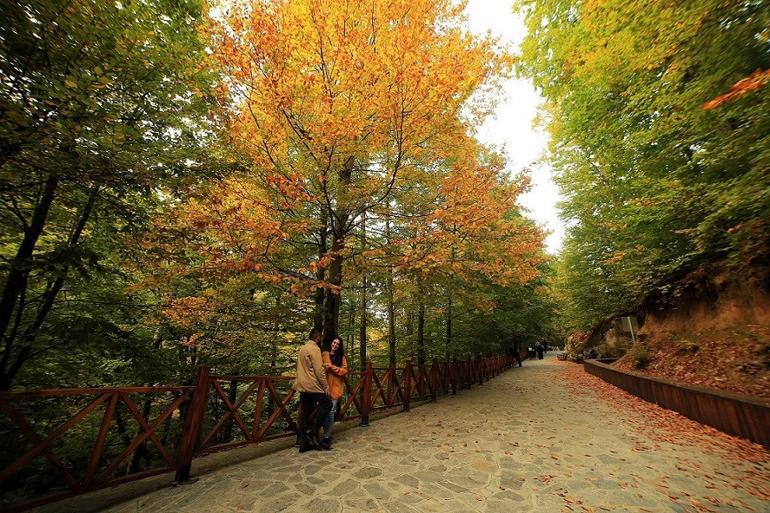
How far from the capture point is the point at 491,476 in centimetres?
432

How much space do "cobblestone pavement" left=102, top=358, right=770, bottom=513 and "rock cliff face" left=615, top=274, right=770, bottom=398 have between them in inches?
99.1

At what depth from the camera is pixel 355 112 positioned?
546 centimetres

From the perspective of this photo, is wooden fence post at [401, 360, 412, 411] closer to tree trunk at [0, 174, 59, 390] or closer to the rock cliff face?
the rock cliff face

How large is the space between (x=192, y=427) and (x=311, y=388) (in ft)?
5.82

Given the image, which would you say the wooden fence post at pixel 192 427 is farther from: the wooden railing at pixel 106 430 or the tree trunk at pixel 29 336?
the tree trunk at pixel 29 336

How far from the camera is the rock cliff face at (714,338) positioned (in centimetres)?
716

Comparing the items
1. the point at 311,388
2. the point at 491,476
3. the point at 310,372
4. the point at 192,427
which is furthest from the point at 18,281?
the point at 491,476

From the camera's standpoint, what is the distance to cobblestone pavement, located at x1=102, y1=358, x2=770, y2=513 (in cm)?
350

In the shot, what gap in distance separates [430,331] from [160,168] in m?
15.3

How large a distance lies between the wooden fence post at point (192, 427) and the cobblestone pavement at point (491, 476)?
28 cm

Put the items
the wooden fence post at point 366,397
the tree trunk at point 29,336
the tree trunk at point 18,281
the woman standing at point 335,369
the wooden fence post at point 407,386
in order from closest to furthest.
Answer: the tree trunk at point 18,281 → the tree trunk at point 29,336 → the woman standing at point 335,369 → the wooden fence post at point 366,397 → the wooden fence post at point 407,386

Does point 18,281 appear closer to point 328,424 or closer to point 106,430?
point 106,430

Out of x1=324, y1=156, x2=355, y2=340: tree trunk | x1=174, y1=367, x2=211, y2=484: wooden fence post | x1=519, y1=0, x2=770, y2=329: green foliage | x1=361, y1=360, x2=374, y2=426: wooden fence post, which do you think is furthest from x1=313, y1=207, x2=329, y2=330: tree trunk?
x1=519, y1=0, x2=770, y2=329: green foliage

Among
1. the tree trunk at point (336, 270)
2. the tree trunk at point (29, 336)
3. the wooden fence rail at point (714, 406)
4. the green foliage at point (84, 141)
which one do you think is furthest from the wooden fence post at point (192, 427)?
the wooden fence rail at point (714, 406)
